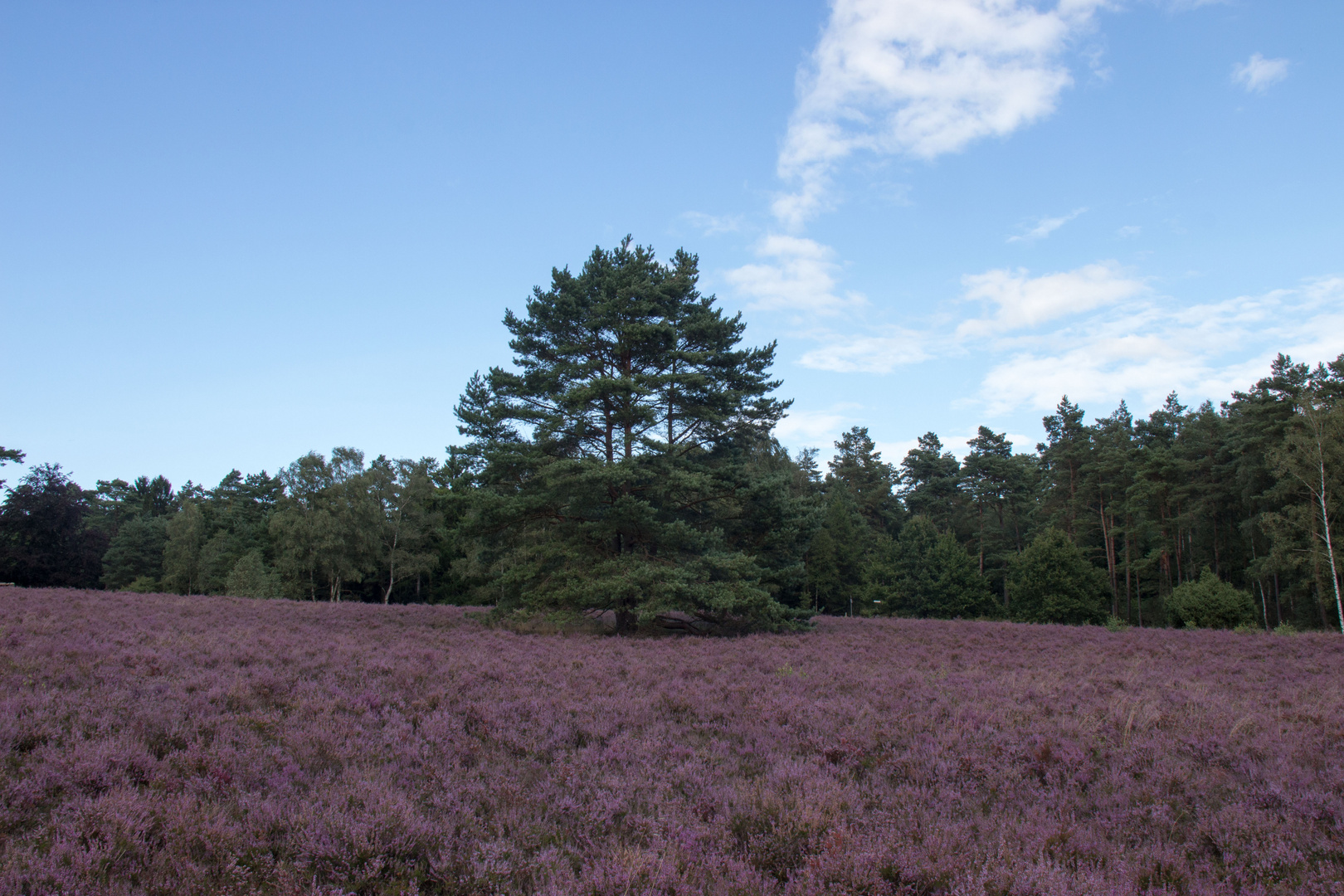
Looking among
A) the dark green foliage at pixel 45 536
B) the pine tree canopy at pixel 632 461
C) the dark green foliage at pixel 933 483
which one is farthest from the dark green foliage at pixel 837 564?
the dark green foliage at pixel 45 536

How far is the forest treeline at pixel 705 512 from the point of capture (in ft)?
59.7

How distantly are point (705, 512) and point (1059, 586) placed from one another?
3183 cm

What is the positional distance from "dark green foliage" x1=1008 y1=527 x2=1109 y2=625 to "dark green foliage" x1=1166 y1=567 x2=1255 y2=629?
9877mm

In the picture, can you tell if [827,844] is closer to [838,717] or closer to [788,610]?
[838,717]

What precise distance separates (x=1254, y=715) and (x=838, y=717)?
5.22 meters

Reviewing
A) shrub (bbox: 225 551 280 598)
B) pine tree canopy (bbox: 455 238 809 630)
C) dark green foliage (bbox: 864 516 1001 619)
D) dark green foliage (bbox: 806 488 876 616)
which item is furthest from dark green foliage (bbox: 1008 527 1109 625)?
shrub (bbox: 225 551 280 598)

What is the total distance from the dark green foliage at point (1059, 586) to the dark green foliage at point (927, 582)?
457cm

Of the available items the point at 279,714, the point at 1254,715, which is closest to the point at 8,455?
the point at 279,714

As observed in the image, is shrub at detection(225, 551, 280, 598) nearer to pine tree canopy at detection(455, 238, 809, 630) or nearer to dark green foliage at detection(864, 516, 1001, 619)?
pine tree canopy at detection(455, 238, 809, 630)

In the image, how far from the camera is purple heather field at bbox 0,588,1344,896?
12.9ft

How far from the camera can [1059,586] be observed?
40.7m

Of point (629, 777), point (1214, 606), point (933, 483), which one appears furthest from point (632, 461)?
point (933, 483)

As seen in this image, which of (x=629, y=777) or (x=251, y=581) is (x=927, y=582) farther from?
(x=629, y=777)

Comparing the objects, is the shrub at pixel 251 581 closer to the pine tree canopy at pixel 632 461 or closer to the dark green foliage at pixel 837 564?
the pine tree canopy at pixel 632 461
